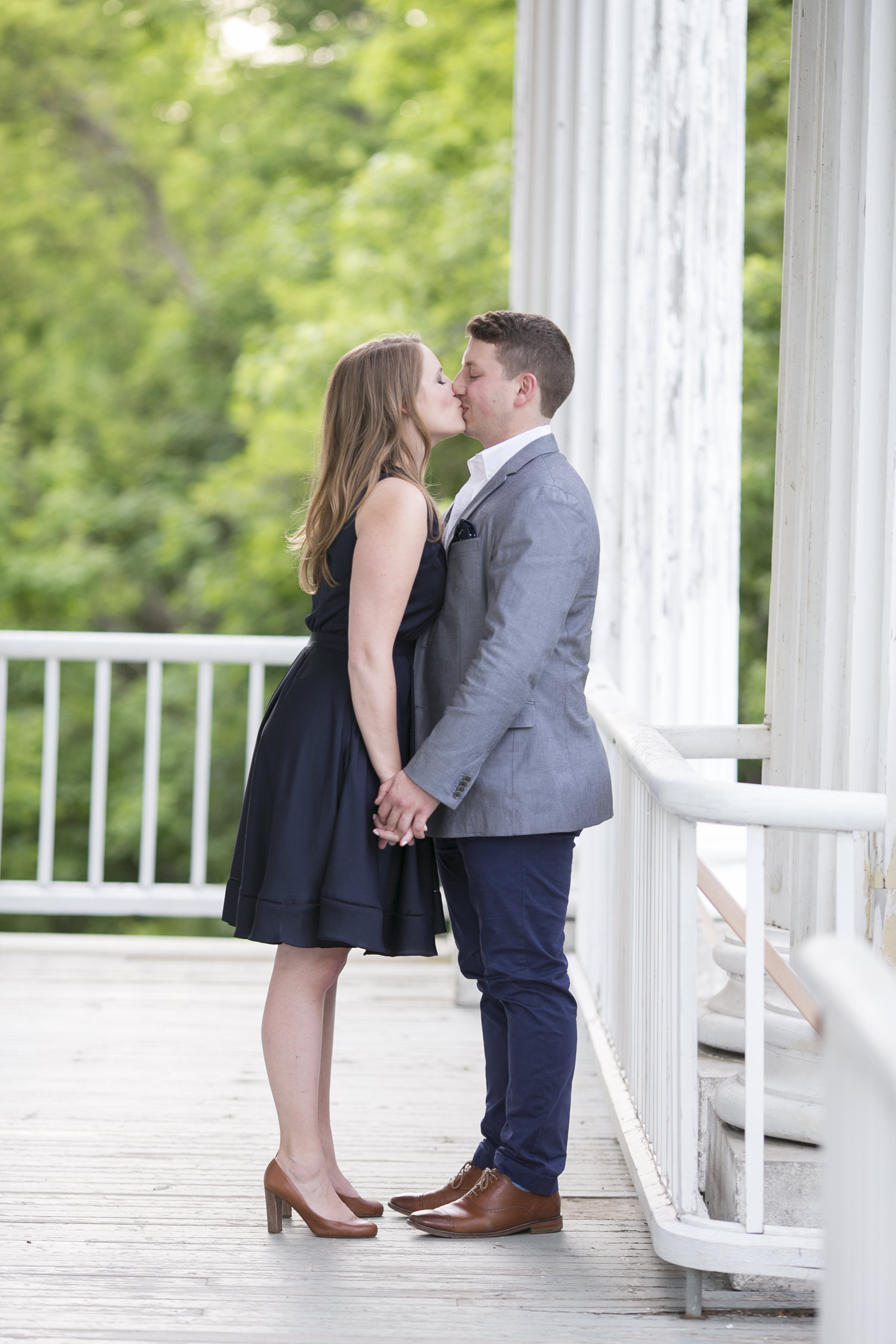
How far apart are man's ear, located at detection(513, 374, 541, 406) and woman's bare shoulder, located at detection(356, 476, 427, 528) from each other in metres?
0.25

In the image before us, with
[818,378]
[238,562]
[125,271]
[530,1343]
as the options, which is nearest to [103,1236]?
[530,1343]

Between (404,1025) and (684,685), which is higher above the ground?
(684,685)

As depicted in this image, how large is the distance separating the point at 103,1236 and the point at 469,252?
8295mm

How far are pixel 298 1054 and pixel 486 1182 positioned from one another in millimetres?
430

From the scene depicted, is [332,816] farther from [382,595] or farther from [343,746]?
[382,595]

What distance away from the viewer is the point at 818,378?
2.23m

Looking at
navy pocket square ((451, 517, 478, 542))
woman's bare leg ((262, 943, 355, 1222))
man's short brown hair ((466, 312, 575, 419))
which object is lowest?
woman's bare leg ((262, 943, 355, 1222))

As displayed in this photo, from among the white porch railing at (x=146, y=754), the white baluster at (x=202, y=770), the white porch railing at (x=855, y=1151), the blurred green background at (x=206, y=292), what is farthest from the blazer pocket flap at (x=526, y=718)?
the blurred green background at (x=206, y=292)

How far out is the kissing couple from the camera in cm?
224

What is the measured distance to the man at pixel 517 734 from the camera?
221 centimetres

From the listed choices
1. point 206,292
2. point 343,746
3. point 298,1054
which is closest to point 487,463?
point 343,746

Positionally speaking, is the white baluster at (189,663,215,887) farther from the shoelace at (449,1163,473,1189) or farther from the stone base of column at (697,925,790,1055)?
the stone base of column at (697,925,790,1055)

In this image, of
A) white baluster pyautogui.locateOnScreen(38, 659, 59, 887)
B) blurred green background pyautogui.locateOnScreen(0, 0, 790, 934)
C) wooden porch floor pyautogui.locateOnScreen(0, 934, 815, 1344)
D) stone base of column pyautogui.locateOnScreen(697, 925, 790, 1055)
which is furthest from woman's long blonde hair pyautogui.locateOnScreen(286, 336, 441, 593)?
blurred green background pyautogui.locateOnScreen(0, 0, 790, 934)

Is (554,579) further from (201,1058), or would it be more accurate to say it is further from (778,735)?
(201,1058)
